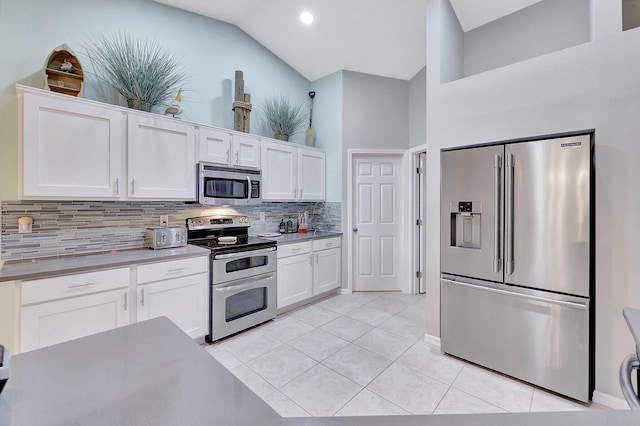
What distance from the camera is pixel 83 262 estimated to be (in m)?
2.19

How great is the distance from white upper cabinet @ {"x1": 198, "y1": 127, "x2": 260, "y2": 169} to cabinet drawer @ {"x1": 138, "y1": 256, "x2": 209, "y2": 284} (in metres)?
1.07

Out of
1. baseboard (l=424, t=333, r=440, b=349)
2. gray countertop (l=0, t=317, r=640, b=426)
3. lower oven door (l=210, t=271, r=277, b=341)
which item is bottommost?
baseboard (l=424, t=333, r=440, b=349)

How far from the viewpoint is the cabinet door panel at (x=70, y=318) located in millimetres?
1899

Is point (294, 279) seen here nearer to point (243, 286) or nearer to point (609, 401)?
point (243, 286)

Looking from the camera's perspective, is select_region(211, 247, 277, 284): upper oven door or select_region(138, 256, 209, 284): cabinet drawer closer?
select_region(138, 256, 209, 284): cabinet drawer

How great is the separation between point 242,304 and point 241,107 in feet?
7.62

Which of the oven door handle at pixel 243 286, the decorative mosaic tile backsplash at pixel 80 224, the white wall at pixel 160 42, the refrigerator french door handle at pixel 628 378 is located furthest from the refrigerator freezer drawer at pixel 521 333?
the white wall at pixel 160 42

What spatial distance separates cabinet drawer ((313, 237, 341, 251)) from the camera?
3.90 m

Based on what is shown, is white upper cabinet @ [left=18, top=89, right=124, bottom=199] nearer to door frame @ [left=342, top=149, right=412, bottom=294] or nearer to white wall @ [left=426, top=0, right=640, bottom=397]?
door frame @ [left=342, top=149, right=412, bottom=294]

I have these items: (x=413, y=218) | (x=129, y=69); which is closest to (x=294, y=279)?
(x=413, y=218)

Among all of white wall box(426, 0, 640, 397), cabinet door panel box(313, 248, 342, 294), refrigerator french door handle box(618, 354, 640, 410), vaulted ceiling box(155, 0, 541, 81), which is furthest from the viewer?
cabinet door panel box(313, 248, 342, 294)

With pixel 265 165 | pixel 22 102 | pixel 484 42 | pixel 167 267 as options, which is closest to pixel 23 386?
pixel 167 267

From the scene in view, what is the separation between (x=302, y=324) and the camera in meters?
3.29

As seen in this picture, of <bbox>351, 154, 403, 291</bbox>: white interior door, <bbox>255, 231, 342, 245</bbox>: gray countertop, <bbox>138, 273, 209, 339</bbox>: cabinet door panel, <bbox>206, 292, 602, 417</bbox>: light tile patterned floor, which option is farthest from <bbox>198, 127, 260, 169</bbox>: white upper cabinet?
<bbox>206, 292, 602, 417</bbox>: light tile patterned floor
